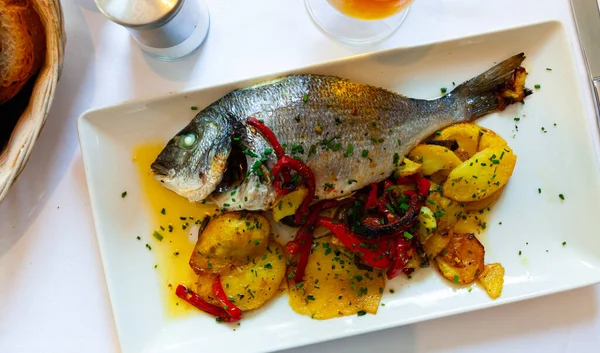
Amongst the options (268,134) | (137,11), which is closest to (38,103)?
(137,11)

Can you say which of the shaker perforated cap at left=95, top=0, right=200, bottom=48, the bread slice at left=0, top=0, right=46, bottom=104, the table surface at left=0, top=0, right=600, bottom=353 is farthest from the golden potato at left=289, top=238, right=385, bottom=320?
the bread slice at left=0, top=0, right=46, bottom=104

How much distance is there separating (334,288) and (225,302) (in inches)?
15.8

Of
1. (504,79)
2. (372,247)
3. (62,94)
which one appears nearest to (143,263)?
(62,94)

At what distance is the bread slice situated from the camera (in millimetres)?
1401

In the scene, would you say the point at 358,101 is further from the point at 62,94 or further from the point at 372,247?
the point at 62,94

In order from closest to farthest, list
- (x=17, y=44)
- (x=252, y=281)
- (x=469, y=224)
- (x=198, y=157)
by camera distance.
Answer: (x=17, y=44) < (x=198, y=157) < (x=252, y=281) < (x=469, y=224)

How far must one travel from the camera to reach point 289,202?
5.27ft

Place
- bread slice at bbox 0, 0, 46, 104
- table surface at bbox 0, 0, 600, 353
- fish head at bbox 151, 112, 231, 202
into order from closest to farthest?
1. bread slice at bbox 0, 0, 46, 104
2. fish head at bbox 151, 112, 231, 202
3. table surface at bbox 0, 0, 600, 353

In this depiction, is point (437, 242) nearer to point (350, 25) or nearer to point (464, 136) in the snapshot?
point (464, 136)

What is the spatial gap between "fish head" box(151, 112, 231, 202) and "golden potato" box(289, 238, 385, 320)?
489 millimetres

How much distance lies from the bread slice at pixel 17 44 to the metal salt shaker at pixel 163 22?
0.24m

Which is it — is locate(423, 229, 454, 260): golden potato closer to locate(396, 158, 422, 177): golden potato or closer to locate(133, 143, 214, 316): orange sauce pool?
locate(396, 158, 422, 177): golden potato

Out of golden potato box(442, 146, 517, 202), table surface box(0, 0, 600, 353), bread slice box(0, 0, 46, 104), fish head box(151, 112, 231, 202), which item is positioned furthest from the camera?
table surface box(0, 0, 600, 353)

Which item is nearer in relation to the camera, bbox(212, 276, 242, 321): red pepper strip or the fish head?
the fish head
